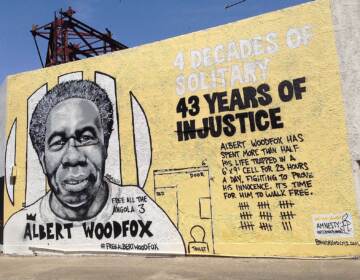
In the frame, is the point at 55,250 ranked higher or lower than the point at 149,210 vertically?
lower

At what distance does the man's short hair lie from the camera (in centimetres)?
1185

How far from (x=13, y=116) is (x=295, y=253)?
9742mm

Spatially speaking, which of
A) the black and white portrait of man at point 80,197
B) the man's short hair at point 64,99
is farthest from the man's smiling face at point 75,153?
the man's short hair at point 64,99

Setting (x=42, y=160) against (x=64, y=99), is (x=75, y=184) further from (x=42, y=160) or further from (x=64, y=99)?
(x=64, y=99)

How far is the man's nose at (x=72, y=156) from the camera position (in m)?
11.9

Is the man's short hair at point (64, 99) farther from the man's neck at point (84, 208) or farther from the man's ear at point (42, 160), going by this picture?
the man's neck at point (84, 208)

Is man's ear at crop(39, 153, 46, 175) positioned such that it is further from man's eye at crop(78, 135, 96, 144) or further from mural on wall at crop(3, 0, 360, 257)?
man's eye at crop(78, 135, 96, 144)

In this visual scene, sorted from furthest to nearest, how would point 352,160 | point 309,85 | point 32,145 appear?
point 32,145 → point 309,85 → point 352,160

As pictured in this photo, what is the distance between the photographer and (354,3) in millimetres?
9328

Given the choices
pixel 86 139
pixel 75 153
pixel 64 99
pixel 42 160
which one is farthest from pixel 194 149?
pixel 42 160

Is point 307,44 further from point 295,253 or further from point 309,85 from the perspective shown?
point 295,253

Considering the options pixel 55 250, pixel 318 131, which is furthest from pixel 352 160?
pixel 55 250

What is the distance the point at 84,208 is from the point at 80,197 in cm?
34

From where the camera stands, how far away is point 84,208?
11766 millimetres
